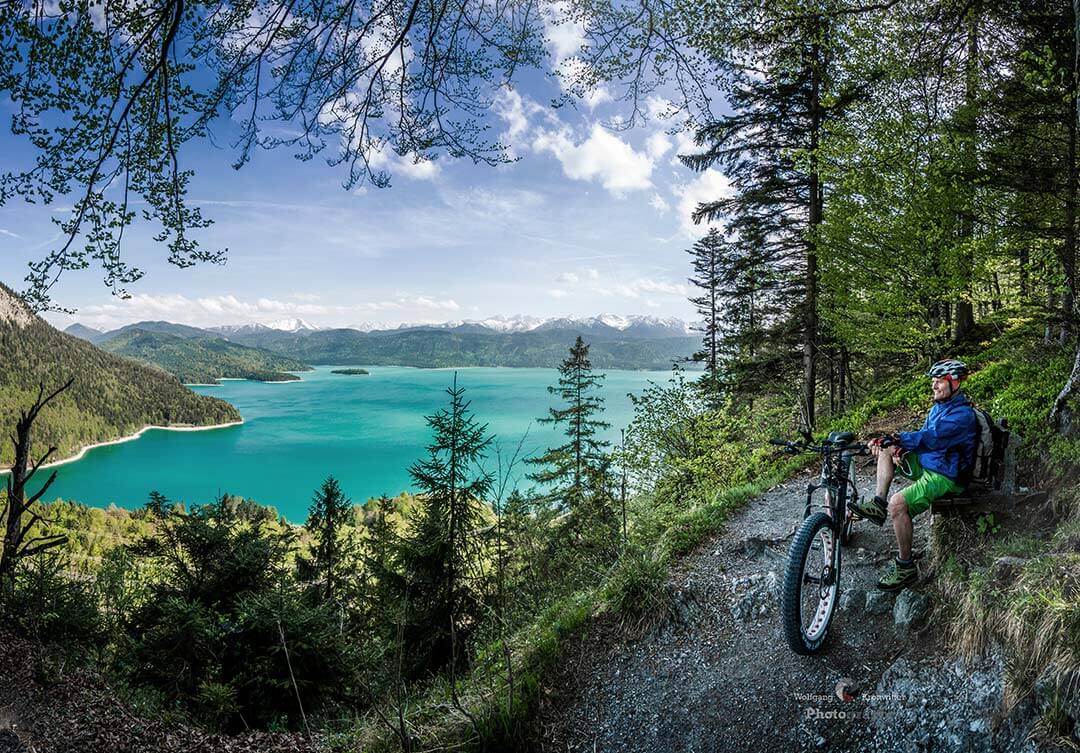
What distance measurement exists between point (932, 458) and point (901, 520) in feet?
1.73

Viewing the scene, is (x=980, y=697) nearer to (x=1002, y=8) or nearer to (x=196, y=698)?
(x=1002, y=8)

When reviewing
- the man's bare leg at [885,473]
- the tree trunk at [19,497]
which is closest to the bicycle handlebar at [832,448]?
the man's bare leg at [885,473]

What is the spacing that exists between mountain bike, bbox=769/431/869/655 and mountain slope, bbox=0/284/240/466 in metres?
148

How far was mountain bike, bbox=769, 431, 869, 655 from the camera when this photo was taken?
316 centimetres

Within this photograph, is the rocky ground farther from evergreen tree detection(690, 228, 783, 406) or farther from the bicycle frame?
evergreen tree detection(690, 228, 783, 406)

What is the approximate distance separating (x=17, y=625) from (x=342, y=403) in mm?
161110

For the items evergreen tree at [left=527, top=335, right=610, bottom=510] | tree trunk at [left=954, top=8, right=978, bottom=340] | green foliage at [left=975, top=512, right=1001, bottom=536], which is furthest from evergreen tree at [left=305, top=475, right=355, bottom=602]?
tree trunk at [left=954, top=8, right=978, bottom=340]

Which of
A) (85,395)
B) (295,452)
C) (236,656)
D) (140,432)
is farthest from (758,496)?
(85,395)

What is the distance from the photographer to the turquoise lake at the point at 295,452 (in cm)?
7988

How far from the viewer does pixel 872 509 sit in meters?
3.59

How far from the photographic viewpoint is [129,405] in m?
136

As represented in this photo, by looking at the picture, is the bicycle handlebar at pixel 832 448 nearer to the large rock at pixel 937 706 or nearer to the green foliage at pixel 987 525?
the green foliage at pixel 987 525

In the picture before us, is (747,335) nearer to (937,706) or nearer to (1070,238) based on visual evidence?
(1070,238)

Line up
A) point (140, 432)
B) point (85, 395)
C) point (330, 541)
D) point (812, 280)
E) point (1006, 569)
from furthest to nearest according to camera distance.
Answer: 1. point (140, 432)
2. point (85, 395)
3. point (330, 541)
4. point (812, 280)
5. point (1006, 569)
